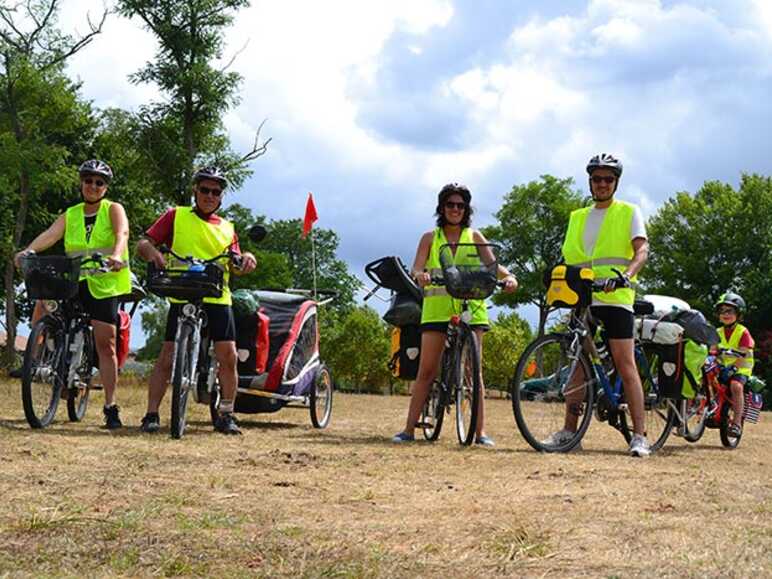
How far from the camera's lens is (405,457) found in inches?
289

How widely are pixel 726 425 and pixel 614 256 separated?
163 inches

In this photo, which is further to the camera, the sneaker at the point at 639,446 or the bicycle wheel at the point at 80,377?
the bicycle wheel at the point at 80,377

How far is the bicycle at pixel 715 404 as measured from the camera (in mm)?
10875

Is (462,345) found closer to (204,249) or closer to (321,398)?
(204,249)

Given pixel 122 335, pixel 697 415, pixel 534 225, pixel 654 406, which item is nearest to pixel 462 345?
pixel 654 406

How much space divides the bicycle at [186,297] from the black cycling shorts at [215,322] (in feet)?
0.18

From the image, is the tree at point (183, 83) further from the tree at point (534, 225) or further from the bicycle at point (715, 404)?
the tree at point (534, 225)

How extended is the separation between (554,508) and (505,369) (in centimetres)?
5495

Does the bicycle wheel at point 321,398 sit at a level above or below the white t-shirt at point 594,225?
below

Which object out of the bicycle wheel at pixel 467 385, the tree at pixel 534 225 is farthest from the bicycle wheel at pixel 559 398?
the tree at pixel 534 225

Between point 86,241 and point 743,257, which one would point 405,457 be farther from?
point 743,257

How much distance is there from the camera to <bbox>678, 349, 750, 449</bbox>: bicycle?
35.7 feet

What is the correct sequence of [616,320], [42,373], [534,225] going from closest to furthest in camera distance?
[616,320] → [42,373] → [534,225]

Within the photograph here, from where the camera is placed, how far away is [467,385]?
341 inches
